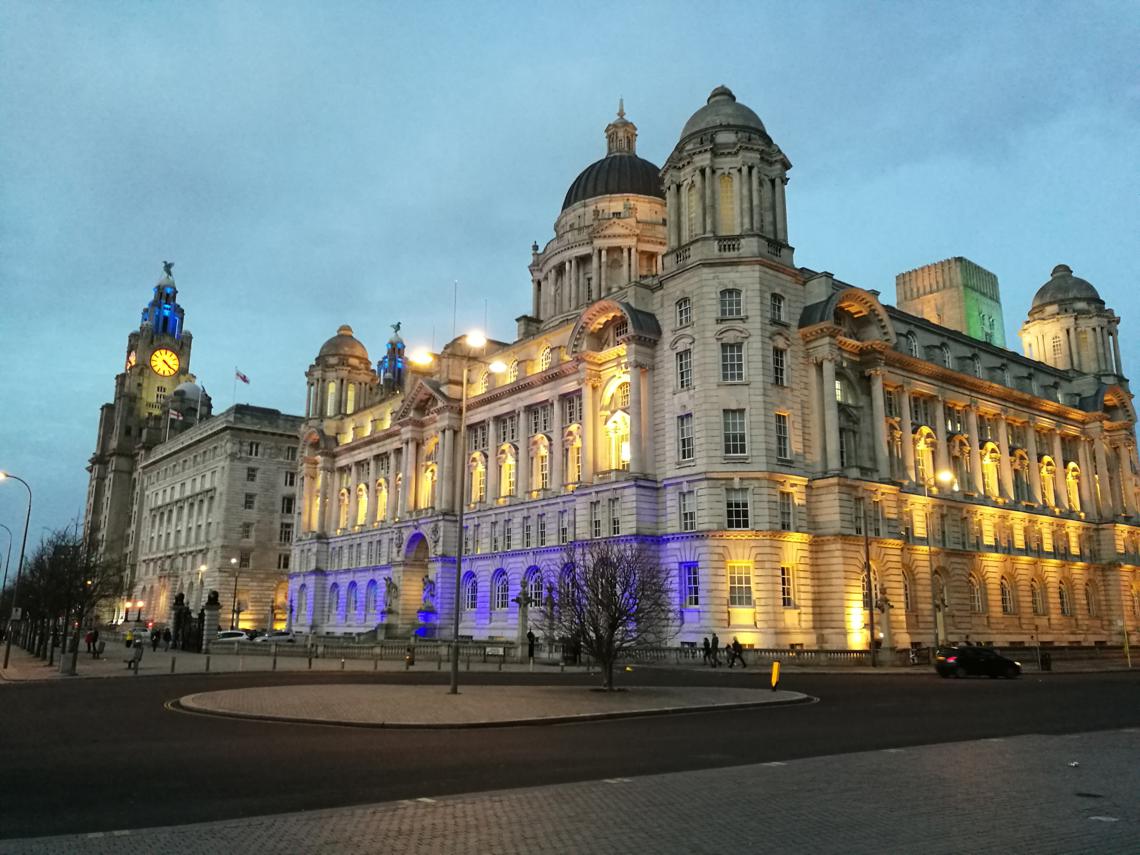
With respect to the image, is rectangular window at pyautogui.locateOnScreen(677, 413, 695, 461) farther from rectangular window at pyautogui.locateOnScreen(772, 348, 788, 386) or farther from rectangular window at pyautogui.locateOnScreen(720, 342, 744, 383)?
rectangular window at pyautogui.locateOnScreen(772, 348, 788, 386)

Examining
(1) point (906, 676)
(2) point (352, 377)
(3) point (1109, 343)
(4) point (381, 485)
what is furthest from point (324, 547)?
(3) point (1109, 343)

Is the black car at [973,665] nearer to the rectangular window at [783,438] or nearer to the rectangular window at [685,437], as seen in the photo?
the rectangular window at [783,438]

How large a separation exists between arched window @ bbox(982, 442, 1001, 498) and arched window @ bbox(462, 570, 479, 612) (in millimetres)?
40808

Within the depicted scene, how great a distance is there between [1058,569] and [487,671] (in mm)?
52925

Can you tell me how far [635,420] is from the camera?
182 ft

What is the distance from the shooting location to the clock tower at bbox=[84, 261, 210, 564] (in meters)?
144

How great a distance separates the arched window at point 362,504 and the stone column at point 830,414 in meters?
51.3

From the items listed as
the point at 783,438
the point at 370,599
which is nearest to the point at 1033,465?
the point at 783,438

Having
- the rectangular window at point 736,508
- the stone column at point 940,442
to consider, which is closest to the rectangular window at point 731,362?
the rectangular window at point 736,508

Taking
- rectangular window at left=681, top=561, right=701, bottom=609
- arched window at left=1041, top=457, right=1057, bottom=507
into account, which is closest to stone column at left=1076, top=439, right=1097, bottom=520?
arched window at left=1041, top=457, right=1057, bottom=507

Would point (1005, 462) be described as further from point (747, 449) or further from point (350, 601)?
point (350, 601)

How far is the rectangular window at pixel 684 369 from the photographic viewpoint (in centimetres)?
5394

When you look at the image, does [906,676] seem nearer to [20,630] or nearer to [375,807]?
[375,807]

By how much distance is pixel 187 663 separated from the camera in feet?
154
